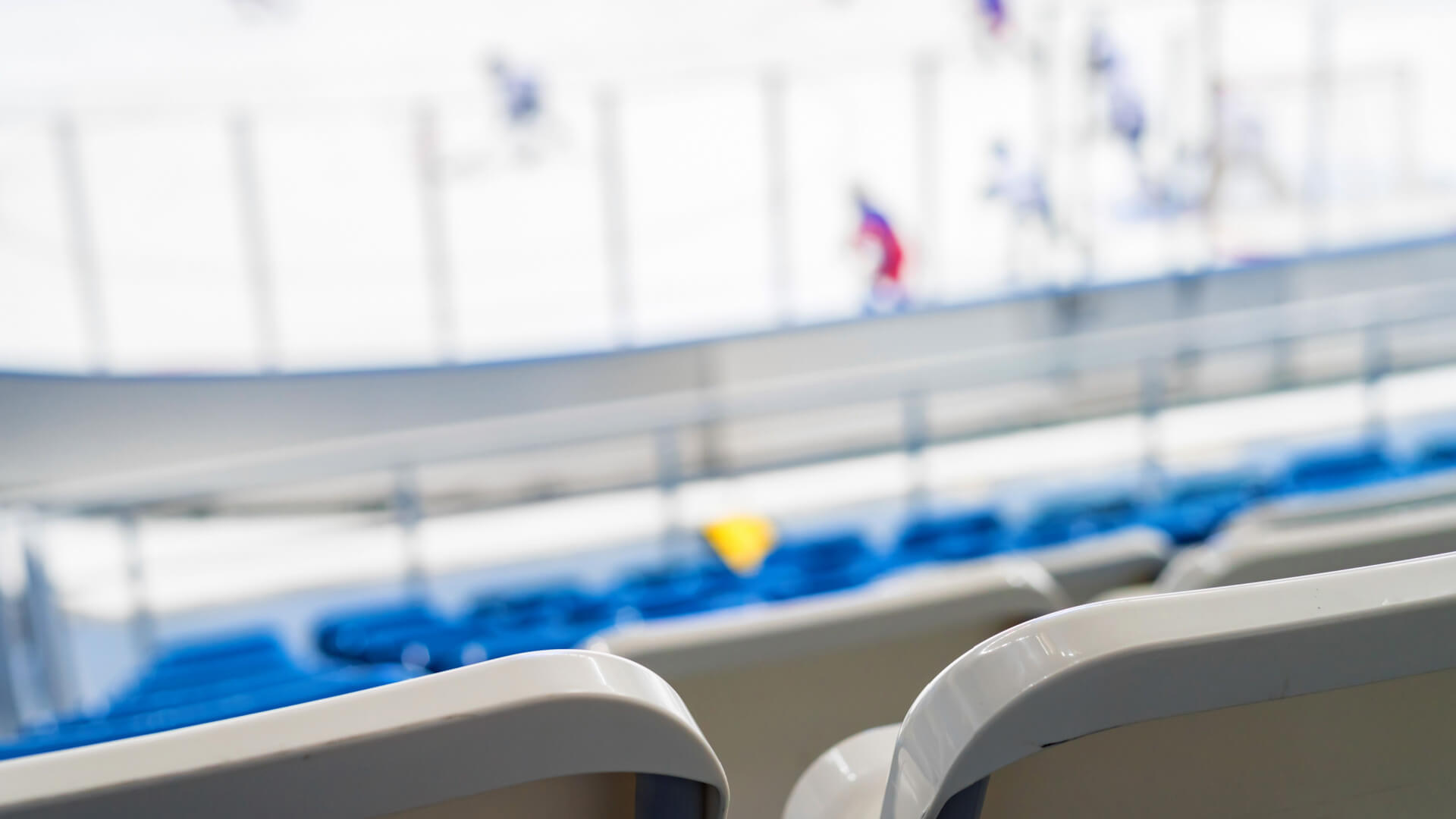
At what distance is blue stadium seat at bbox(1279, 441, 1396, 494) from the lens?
3031 mm

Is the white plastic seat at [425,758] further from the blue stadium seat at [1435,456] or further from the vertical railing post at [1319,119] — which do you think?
the vertical railing post at [1319,119]

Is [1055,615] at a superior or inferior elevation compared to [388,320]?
superior

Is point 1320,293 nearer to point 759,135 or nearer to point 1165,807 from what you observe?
point 759,135

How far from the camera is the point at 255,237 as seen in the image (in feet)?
20.2

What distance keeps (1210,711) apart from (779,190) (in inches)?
265

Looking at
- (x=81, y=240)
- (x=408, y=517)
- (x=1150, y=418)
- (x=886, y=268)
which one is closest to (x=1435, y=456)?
(x=1150, y=418)

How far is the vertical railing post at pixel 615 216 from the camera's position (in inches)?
260

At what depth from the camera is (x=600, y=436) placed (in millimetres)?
3312

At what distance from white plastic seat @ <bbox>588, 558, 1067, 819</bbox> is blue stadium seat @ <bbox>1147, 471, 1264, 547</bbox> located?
4.70 ft

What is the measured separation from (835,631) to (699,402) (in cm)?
256

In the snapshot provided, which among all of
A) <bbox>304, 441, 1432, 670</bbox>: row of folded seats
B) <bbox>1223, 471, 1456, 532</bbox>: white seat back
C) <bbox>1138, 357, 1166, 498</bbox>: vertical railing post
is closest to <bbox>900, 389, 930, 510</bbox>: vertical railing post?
<bbox>304, 441, 1432, 670</bbox>: row of folded seats

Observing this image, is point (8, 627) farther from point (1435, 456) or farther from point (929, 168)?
point (929, 168)

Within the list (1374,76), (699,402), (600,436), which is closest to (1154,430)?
(699,402)

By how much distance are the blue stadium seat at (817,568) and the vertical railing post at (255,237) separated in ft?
13.4
